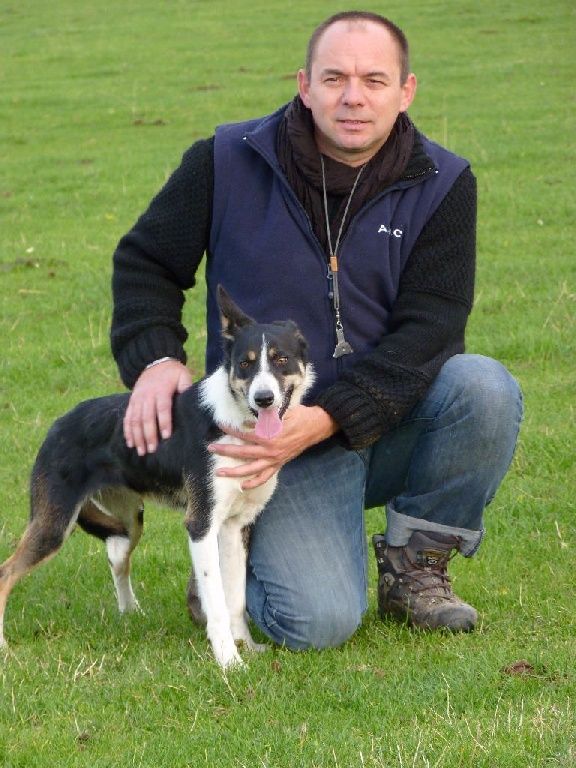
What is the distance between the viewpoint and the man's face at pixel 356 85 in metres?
5.50

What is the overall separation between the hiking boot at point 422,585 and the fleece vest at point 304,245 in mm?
820

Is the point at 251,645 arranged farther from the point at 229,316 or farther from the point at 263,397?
the point at 229,316

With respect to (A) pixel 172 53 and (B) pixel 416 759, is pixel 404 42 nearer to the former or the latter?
(B) pixel 416 759

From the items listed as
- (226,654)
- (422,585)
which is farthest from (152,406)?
(422,585)

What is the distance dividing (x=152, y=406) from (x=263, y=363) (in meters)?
0.67

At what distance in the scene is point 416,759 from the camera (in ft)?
13.4

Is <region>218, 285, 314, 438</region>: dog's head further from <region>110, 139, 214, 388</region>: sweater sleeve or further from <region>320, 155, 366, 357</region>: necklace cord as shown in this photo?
<region>110, 139, 214, 388</region>: sweater sleeve

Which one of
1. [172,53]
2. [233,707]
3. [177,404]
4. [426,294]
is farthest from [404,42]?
[172,53]

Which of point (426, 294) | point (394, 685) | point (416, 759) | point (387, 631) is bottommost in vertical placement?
point (387, 631)

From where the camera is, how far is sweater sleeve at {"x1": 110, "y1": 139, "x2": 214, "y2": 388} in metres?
5.70

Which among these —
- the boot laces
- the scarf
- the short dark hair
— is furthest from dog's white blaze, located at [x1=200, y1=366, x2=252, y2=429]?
the short dark hair

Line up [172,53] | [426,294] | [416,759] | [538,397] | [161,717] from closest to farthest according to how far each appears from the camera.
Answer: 1. [416,759]
2. [161,717]
3. [426,294]
4. [538,397]
5. [172,53]

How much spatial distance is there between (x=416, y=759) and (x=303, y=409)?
1687mm

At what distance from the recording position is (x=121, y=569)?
603 centimetres
